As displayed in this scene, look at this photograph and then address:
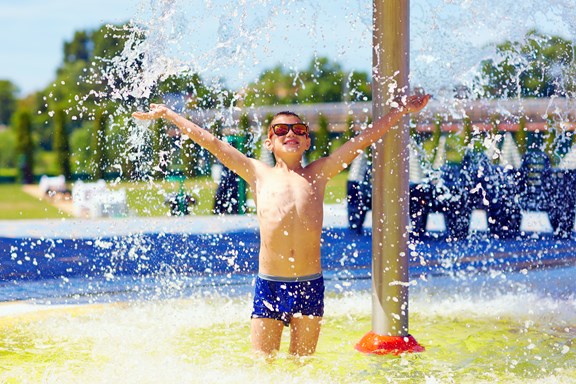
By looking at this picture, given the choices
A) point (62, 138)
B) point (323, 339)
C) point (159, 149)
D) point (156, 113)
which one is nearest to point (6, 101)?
point (62, 138)

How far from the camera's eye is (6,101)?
70375 mm

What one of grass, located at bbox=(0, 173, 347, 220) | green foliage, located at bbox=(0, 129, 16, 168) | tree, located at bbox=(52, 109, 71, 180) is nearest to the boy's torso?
grass, located at bbox=(0, 173, 347, 220)

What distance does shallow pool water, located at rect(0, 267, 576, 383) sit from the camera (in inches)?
154

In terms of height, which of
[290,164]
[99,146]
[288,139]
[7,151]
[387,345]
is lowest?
[387,345]

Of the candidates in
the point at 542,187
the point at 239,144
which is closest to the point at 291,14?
the point at 542,187

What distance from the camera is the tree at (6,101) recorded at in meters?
69.8

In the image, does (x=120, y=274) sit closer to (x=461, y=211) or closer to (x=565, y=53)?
(x=565, y=53)

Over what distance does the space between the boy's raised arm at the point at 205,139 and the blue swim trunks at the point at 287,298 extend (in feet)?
1.74

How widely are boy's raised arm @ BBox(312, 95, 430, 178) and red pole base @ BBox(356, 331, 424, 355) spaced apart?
90cm

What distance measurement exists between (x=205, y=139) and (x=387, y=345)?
1.38m

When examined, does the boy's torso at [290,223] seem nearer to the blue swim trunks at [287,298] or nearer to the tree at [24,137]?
the blue swim trunks at [287,298]

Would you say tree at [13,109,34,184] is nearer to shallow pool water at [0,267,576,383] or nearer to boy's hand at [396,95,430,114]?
shallow pool water at [0,267,576,383]

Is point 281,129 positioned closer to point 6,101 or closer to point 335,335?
point 335,335

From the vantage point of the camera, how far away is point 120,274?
793 centimetres
